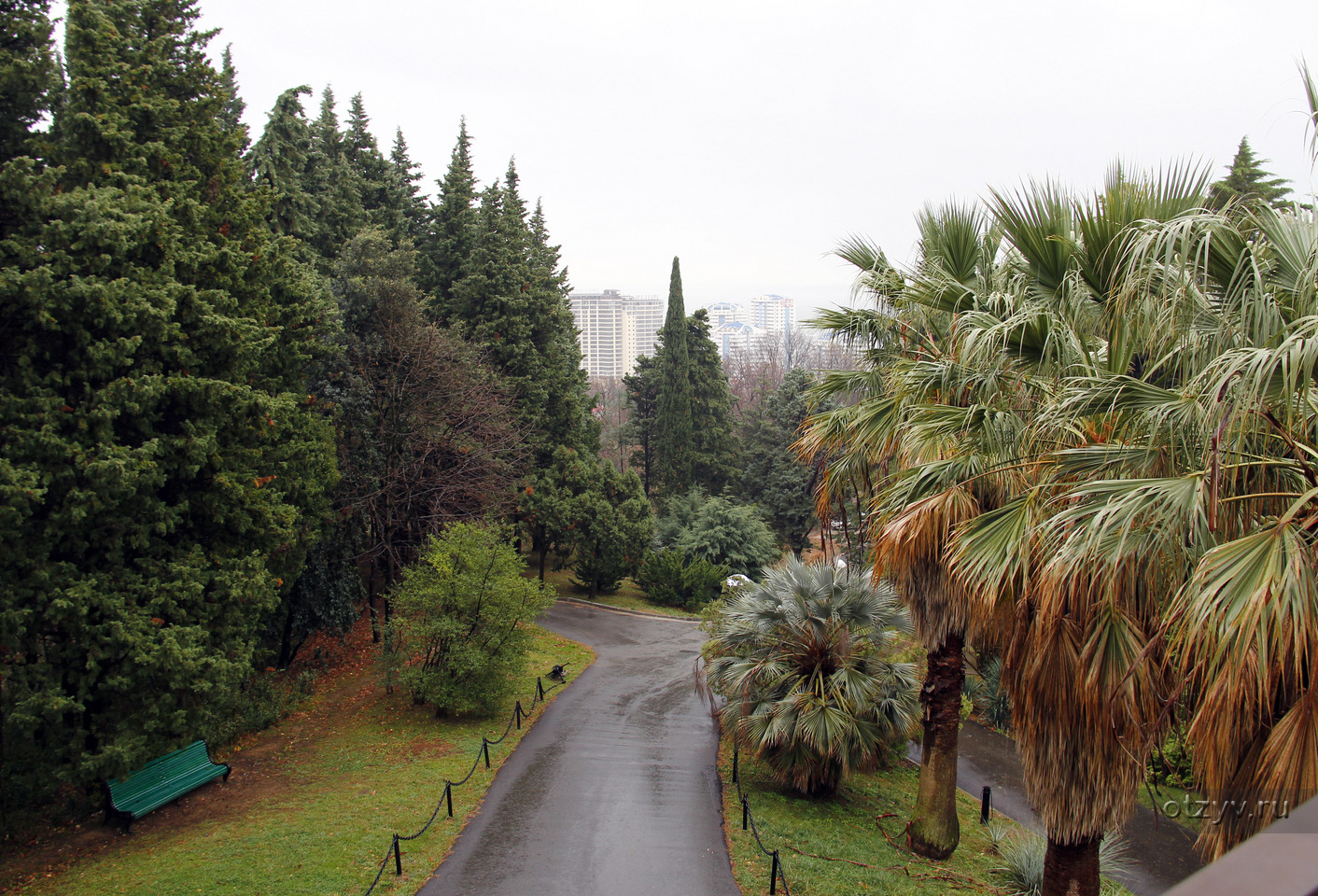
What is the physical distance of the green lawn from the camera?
862cm

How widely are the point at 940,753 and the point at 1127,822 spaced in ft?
10.9

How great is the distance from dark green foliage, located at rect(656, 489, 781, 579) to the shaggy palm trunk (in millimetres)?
21684

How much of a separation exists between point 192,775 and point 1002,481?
12.3 meters

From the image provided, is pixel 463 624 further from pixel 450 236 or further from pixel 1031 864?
pixel 450 236

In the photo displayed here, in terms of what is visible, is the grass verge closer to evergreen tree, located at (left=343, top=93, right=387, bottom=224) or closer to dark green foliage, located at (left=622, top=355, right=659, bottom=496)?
evergreen tree, located at (left=343, top=93, right=387, bottom=224)

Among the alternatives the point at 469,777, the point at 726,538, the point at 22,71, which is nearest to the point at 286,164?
the point at 22,71

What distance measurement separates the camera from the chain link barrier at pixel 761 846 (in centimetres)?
823

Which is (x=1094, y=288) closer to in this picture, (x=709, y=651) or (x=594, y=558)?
(x=709, y=651)

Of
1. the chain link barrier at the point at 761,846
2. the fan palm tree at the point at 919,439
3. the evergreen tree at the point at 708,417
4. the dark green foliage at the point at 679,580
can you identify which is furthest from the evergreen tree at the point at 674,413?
the fan palm tree at the point at 919,439

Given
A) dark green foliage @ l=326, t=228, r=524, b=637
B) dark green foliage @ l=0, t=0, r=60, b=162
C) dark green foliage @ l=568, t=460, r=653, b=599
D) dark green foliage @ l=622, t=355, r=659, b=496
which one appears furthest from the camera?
dark green foliage @ l=622, t=355, r=659, b=496

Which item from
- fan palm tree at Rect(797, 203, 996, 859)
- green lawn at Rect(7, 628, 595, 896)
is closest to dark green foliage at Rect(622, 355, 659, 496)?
green lawn at Rect(7, 628, 595, 896)

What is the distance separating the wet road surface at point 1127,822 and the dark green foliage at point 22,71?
597 inches

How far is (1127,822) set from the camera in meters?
9.90

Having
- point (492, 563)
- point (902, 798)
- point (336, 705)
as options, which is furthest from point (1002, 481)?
point (336, 705)
